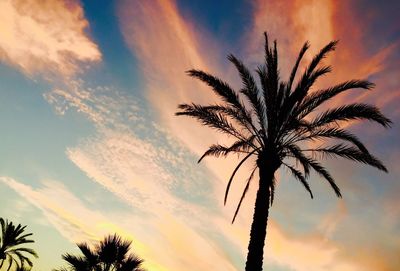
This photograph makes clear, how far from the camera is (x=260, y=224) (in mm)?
13125

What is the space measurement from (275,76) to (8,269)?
2675cm

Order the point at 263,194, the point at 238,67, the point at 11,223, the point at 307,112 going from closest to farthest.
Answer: the point at 263,194, the point at 307,112, the point at 238,67, the point at 11,223

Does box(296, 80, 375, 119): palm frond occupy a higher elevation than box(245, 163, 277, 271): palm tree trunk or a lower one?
higher

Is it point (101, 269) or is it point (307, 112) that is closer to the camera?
point (307, 112)

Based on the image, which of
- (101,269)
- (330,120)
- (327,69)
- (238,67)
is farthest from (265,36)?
(101,269)

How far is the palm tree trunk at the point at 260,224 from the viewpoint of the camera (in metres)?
12.7

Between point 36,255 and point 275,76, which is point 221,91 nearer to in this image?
point 275,76

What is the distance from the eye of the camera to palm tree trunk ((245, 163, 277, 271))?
41.7ft

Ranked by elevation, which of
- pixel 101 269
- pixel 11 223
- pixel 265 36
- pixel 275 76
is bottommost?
pixel 101 269

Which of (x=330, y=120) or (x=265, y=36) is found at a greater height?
(x=265, y=36)

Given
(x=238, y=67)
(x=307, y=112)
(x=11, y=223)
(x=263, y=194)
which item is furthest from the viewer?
(x=11, y=223)

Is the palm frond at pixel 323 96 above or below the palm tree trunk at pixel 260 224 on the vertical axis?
above

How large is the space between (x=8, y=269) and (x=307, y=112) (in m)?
27.0

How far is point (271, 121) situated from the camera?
14.3 m
